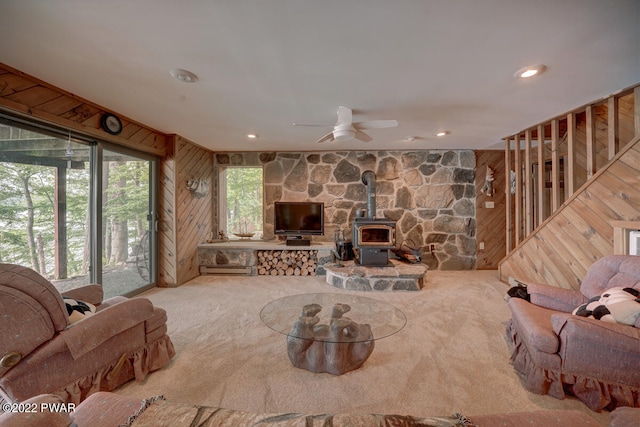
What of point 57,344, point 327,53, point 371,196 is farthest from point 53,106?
point 371,196

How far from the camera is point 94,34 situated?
4.90 ft

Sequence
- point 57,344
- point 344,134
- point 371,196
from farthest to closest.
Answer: point 371,196 < point 344,134 < point 57,344

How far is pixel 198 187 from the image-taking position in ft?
13.6

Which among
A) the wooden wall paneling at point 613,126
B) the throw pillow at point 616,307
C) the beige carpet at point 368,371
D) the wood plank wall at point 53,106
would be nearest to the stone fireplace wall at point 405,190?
the beige carpet at point 368,371

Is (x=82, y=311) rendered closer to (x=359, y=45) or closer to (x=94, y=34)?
(x=94, y=34)

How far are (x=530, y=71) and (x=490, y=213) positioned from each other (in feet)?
10.8

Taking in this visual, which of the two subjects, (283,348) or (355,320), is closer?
(355,320)

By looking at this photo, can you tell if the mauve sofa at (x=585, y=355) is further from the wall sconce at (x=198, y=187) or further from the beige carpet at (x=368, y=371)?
the wall sconce at (x=198, y=187)

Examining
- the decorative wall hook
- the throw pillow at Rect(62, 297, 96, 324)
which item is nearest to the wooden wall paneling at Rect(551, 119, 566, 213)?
the decorative wall hook

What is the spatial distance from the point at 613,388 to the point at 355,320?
1544 millimetres

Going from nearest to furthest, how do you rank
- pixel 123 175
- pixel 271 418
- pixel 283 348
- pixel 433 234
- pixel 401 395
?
pixel 271 418, pixel 401 395, pixel 283 348, pixel 123 175, pixel 433 234

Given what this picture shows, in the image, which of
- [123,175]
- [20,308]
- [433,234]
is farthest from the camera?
[433,234]

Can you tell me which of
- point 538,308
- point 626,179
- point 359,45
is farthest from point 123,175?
point 626,179

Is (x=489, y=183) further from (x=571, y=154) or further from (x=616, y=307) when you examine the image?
(x=616, y=307)
